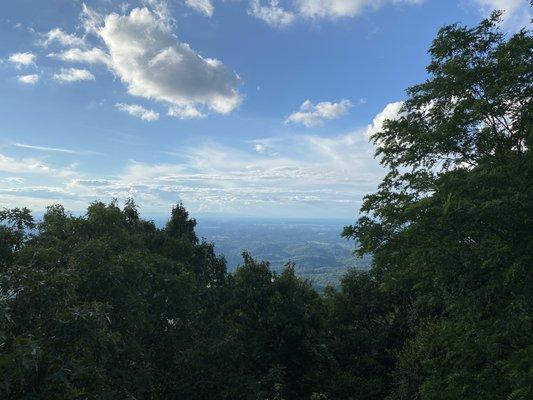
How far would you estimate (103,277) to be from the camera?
1540 centimetres

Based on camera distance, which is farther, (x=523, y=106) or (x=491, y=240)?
(x=523, y=106)

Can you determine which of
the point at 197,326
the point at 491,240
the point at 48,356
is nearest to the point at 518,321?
the point at 491,240

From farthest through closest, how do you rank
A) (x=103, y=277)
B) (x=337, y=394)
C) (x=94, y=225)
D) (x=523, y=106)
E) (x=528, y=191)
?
(x=337, y=394), (x=94, y=225), (x=103, y=277), (x=523, y=106), (x=528, y=191)

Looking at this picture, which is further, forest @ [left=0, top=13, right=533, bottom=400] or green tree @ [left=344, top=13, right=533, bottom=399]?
green tree @ [left=344, top=13, right=533, bottom=399]

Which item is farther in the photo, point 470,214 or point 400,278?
point 400,278

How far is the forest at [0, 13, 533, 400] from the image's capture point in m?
9.60

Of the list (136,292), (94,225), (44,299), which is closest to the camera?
(44,299)

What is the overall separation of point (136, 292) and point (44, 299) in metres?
7.75

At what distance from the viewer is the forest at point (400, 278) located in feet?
31.5

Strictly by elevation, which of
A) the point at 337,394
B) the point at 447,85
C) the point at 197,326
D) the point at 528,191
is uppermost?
the point at 447,85

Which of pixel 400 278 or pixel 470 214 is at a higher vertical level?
pixel 470 214

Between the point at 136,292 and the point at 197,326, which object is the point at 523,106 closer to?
the point at 136,292

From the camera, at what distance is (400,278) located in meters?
15.6

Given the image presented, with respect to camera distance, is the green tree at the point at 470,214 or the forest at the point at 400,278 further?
the green tree at the point at 470,214
